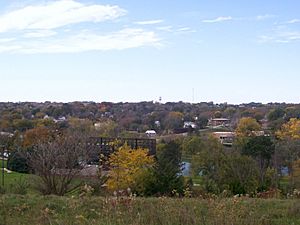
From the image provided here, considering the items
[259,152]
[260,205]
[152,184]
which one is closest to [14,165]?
[259,152]

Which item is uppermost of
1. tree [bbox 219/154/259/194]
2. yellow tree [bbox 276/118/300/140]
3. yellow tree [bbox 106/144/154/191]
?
yellow tree [bbox 276/118/300/140]

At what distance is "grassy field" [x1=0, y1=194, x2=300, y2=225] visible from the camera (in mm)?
4449

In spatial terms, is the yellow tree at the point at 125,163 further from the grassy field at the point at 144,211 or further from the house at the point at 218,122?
the house at the point at 218,122

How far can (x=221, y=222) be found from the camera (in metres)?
4.18

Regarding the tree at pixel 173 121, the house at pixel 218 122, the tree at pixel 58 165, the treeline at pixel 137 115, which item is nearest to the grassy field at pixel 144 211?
the tree at pixel 58 165

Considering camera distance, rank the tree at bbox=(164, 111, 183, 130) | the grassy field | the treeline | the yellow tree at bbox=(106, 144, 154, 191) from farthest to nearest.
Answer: the tree at bbox=(164, 111, 183, 130) → the treeline → the yellow tree at bbox=(106, 144, 154, 191) → the grassy field

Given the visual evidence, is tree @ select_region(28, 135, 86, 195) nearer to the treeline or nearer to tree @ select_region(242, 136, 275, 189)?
tree @ select_region(242, 136, 275, 189)

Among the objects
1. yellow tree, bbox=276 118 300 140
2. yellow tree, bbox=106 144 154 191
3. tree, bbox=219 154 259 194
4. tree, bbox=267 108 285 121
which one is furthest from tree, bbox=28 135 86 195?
tree, bbox=267 108 285 121

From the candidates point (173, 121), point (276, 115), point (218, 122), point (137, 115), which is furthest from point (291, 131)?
point (137, 115)

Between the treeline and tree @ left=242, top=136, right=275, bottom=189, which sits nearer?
tree @ left=242, top=136, right=275, bottom=189

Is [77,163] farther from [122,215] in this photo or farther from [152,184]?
[122,215]

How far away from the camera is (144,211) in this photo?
207 inches

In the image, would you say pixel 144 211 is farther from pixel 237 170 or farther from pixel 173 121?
pixel 173 121

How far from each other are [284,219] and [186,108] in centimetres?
9853
